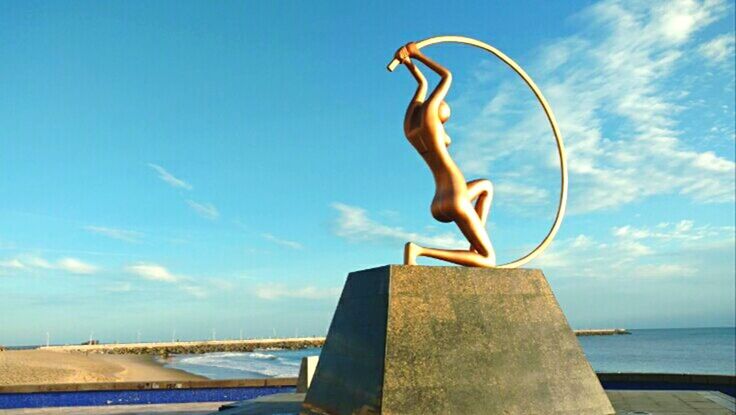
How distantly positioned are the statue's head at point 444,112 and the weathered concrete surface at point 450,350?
8.85 feet

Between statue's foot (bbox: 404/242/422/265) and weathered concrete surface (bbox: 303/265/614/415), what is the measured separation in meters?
0.31

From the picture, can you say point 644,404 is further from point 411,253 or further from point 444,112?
point 444,112

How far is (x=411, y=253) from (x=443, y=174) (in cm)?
163

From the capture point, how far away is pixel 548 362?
8.62 meters

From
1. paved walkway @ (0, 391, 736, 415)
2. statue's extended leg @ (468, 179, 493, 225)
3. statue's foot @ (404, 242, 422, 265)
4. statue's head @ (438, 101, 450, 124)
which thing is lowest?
paved walkway @ (0, 391, 736, 415)

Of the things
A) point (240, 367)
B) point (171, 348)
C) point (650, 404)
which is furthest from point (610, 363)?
point (171, 348)

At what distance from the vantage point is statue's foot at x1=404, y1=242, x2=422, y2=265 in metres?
8.95

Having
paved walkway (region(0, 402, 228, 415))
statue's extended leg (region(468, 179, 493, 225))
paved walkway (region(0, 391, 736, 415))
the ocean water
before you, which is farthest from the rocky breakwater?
statue's extended leg (region(468, 179, 493, 225))

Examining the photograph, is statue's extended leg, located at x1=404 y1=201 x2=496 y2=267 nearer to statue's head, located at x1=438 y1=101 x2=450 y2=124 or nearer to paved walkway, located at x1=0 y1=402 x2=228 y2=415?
statue's head, located at x1=438 y1=101 x2=450 y2=124

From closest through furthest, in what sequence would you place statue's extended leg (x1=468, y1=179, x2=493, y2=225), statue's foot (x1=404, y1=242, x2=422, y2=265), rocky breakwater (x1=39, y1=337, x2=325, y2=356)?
statue's foot (x1=404, y1=242, x2=422, y2=265), statue's extended leg (x1=468, y1=179, x2=493, y2=225), rocky breakwater (x1=39, y1=337, x2=325, y2=356)

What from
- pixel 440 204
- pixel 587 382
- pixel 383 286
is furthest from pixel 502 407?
pixel 440 204

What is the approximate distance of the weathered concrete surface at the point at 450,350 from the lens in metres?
7.77

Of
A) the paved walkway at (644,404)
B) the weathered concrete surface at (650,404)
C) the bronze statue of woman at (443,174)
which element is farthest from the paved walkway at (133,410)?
the bronze statue of woman at (443,174)

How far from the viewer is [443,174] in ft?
31.9
